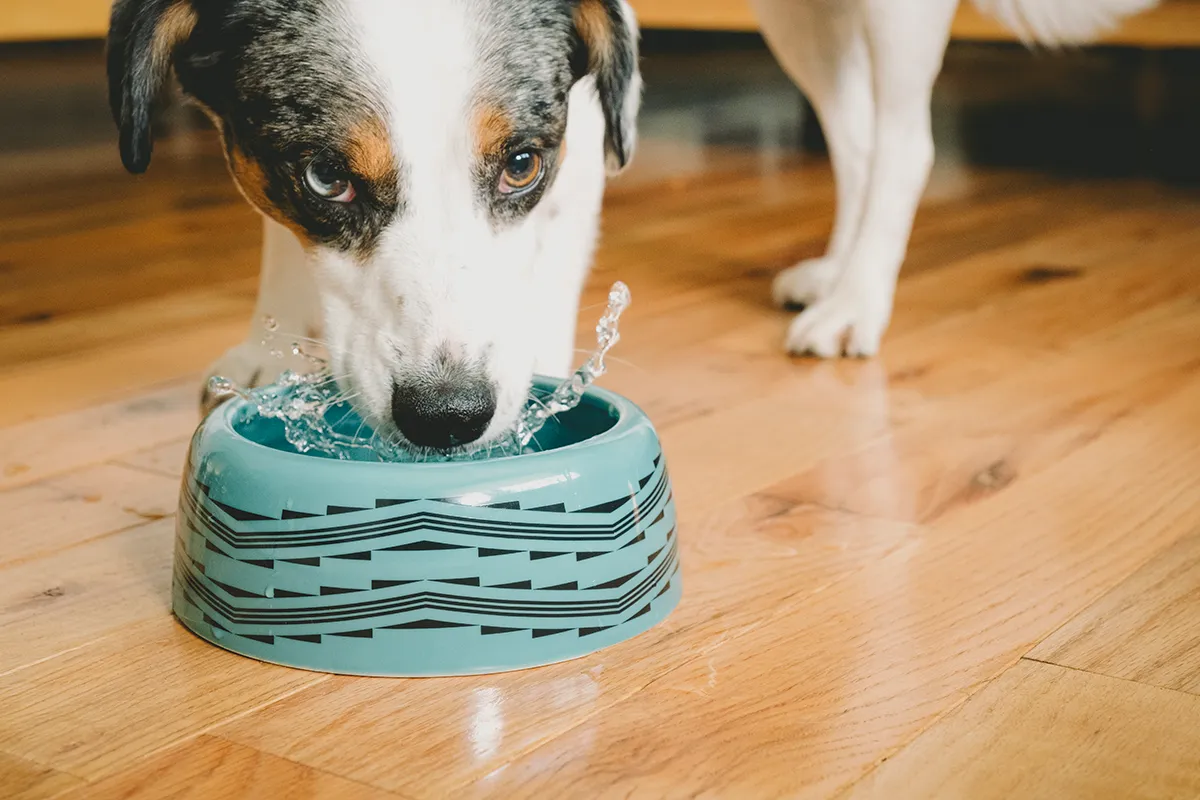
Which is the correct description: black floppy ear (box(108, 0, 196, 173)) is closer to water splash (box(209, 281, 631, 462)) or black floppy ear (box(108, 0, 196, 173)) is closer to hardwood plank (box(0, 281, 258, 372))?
water splash (box(209, 281, 631, 462))

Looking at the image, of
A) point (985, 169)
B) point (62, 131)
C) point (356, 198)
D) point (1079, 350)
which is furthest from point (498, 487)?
point (62, 131)

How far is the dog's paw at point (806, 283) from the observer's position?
2.41 m

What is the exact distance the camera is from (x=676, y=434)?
1771 mm

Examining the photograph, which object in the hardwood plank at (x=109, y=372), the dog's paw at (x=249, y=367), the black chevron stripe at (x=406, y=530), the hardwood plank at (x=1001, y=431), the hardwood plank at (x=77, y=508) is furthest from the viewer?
the hardwood plank at (x=109, y=372)

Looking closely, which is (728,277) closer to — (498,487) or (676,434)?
(676,434)

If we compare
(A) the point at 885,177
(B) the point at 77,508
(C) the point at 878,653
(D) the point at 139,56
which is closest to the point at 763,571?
(C) the point at 878,653

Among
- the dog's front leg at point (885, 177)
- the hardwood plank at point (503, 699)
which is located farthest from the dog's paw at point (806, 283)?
the hardwood plank at point (503, 699)

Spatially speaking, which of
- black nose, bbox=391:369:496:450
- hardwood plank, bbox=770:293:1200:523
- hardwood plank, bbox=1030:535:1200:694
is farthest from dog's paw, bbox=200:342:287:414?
hardwood plank, bbox=1030:535:1200:694

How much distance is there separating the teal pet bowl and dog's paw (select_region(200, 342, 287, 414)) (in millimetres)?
567

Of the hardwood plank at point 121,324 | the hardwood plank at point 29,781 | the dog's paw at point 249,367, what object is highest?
the hardwood plank at point 29,781

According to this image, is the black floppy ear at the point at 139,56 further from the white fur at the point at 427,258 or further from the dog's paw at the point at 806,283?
the dog's paw at the point at 806,283

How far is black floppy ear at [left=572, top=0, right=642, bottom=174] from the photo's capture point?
5.34ft

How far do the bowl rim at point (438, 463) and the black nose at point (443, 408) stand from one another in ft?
0.24

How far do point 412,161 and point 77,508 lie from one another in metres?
0.51
